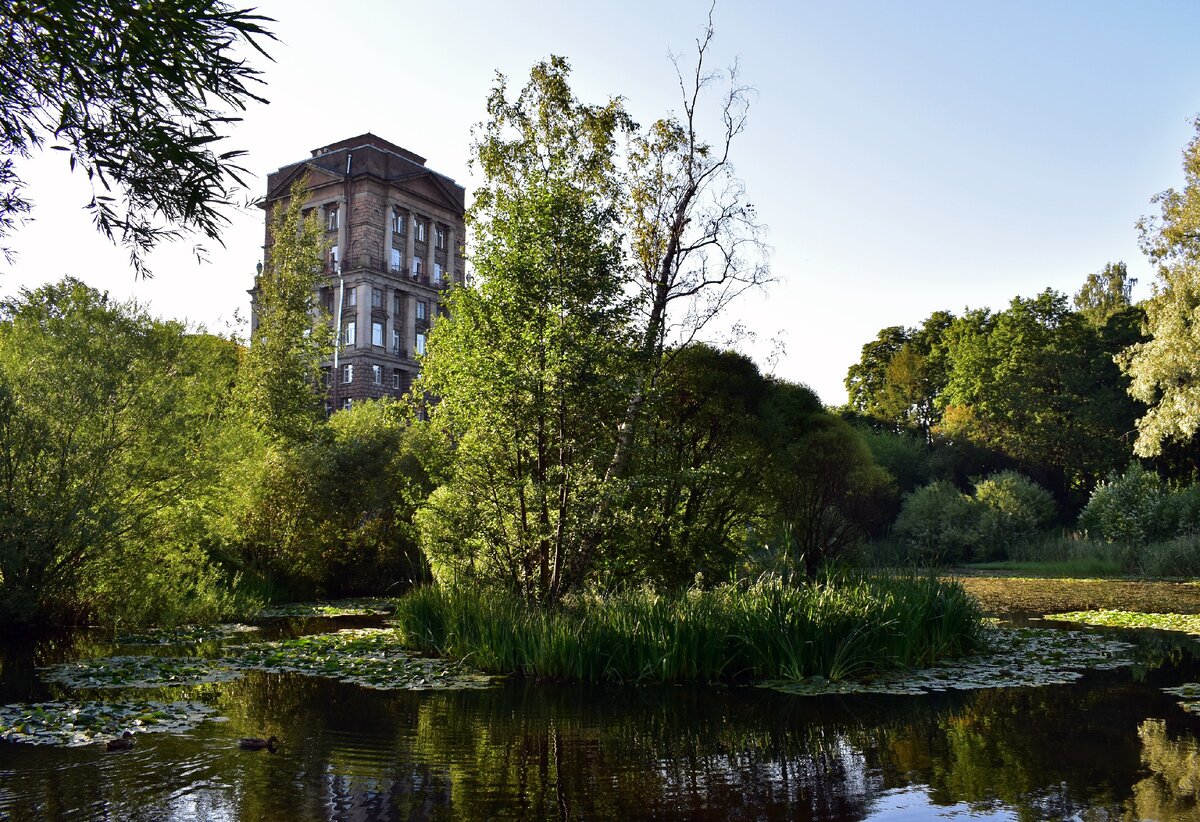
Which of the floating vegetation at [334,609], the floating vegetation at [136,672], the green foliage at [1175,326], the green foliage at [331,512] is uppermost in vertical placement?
the green foliage at [1175,326]

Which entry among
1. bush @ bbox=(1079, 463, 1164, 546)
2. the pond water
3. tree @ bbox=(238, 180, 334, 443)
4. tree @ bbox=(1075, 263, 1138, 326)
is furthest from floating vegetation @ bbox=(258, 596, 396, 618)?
tree @ bbox=(1075, 263, 1138, 326)

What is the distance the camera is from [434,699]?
977cm

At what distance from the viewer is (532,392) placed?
13.0m

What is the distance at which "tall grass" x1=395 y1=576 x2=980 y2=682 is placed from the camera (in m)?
10.9

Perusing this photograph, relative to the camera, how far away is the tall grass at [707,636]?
1094 centimetres

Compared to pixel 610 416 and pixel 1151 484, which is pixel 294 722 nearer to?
pixel 610 416

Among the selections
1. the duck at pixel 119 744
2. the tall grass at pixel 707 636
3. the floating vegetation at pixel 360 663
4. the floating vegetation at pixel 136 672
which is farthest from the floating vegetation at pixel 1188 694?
the floating vegetation at pixel 136 672

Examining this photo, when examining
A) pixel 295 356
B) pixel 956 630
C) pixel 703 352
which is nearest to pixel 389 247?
pixel 295 356

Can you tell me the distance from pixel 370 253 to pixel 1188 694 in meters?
61.4

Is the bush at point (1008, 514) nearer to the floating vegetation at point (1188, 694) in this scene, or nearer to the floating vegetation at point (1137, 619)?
the floating vegetation at point (1137, 619)

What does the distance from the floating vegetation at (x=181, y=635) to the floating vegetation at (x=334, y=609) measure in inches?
105

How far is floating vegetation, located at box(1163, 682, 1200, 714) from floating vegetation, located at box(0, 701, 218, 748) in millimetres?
9814

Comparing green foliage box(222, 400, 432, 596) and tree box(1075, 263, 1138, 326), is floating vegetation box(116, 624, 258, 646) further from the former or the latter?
tree box(1075, 263, 1138, 326)

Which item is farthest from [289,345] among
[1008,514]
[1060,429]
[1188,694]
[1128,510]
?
[1060,429]
